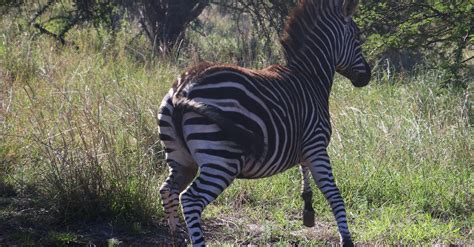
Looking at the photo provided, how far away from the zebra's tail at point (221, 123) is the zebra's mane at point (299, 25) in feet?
4.07

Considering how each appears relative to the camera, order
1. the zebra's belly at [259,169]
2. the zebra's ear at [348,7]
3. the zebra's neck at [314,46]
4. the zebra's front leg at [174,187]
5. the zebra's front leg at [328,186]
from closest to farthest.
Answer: the zebra's belly at [259,169]
the zebra's front leg at [174,187]
the zebra's front leg at [328,186]
the zebra's neck at [314,46]
the zebra's ear at [348,7]

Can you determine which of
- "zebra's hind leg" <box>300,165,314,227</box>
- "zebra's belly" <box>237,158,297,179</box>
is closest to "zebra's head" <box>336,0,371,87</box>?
"zebra's hind leg" <box>300,165,314,227</box>

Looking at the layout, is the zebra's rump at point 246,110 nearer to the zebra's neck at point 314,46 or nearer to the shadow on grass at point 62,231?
the zebra's neck at point 314,46

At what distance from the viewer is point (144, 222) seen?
18.9ft

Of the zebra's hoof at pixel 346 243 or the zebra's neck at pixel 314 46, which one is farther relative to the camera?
the zebra's neck at pixel 314 46

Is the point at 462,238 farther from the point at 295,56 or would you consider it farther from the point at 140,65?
the point at 140,65

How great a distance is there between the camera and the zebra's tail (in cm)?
448

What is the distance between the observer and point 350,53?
20.0ft

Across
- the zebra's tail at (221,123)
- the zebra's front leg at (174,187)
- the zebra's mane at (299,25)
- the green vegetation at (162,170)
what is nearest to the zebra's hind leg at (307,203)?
the green vegetation at (162,170)

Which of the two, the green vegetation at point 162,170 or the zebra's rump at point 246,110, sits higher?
the zebra's rump at point 246,110

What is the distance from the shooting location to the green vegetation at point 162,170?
5676mm

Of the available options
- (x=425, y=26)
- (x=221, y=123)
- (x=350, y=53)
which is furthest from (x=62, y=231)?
(x=425, y=26)

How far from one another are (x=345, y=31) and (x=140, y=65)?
192 inches

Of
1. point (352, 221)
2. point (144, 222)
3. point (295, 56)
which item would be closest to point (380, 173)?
point (352, 221)
